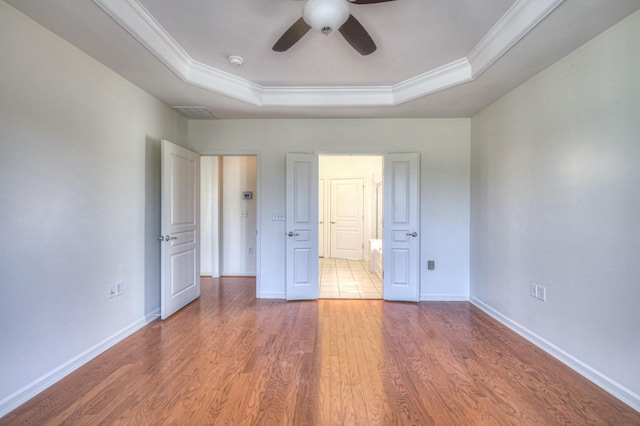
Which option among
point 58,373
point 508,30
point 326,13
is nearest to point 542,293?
point 508,30

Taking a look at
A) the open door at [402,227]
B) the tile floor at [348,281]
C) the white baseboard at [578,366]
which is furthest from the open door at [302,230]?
the white baseboard at [578,366]

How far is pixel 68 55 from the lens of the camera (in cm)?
200

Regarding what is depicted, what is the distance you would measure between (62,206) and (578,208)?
3.81 meters

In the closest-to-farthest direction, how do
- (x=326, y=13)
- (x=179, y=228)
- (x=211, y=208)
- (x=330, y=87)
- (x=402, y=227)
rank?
1. (x=326, y=13)
2. (x=330, y=87)
3. (x=179, y=228)
4. (x=402, y=227)
5. (x=211, y=208)

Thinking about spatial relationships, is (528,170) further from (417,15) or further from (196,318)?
(196,318)

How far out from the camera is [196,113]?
136 inches

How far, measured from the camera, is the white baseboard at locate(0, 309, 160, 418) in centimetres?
163

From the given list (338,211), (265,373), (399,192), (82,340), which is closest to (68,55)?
(82,340)

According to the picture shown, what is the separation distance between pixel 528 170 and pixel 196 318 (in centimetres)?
368

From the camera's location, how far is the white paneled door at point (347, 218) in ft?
22.2

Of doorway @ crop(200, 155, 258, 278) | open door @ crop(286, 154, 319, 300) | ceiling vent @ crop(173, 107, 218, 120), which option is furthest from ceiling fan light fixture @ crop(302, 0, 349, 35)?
doorway @ crop(200, 155, 258, 278)

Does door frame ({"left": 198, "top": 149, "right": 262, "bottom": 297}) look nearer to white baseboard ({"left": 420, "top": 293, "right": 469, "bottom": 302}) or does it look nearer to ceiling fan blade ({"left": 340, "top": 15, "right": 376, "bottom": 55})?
ceiling fan blade ({"left": 340, "top": 15, "right": 376, "bottom": 55})

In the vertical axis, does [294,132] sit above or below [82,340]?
above

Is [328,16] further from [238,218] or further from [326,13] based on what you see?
[238,218]
